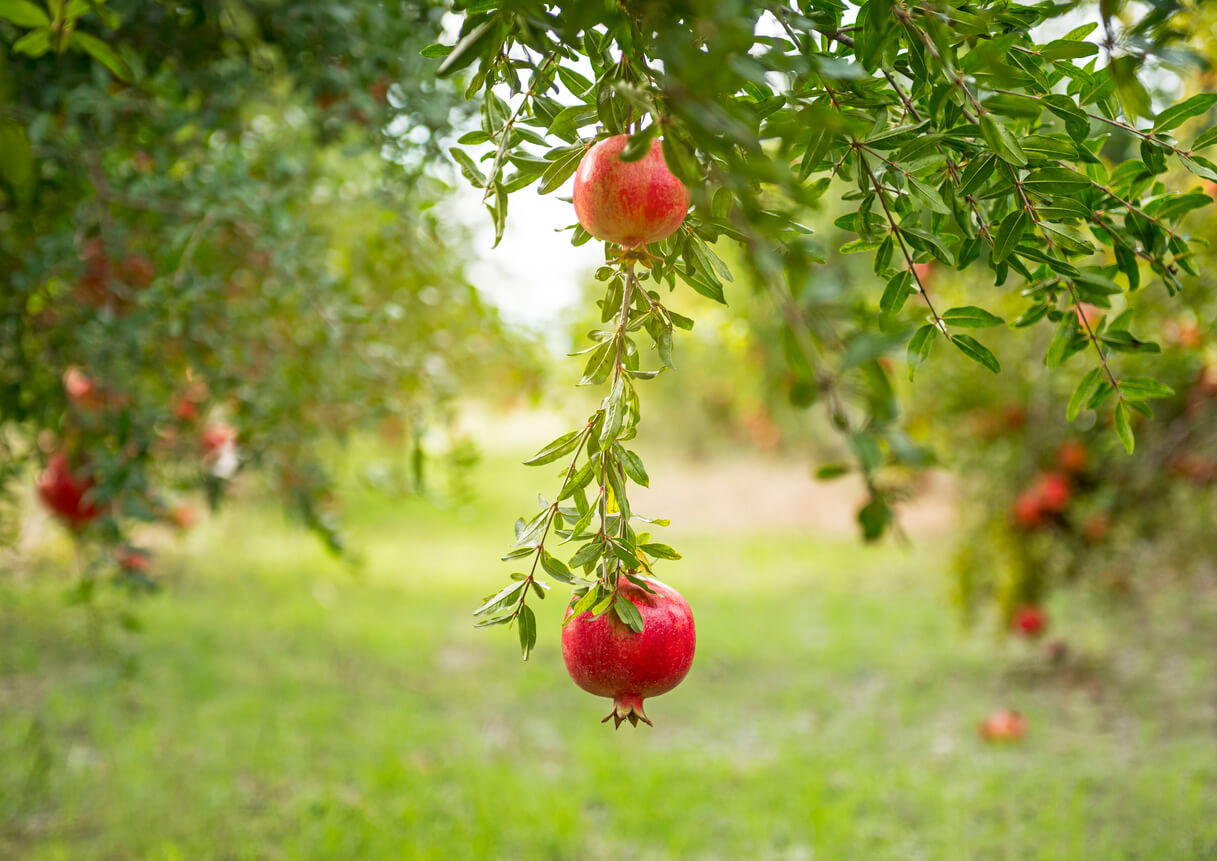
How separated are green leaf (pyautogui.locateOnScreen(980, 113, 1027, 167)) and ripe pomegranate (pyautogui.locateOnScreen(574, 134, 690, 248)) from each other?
238 mm

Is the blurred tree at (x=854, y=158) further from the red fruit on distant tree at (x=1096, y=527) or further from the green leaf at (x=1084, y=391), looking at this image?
the red fruit on distant tree at (x=1096, y=527)

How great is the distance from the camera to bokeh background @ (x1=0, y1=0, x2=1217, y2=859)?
1652 millimetres

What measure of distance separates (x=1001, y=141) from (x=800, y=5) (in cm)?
20

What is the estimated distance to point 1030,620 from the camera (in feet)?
11.6

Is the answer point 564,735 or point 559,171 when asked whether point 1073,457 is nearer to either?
point 564,735

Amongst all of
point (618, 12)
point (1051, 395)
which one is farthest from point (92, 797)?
point (1051, 395)

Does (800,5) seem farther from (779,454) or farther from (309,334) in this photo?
(779,454)

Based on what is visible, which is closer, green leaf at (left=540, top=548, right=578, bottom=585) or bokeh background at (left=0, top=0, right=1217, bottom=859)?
green leaf at (left=540, top=548, right=578, bottom=585)

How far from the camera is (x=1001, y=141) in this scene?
0.69 m

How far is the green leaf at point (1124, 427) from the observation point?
779mm

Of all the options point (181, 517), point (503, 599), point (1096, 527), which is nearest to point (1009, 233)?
point (503, 599)

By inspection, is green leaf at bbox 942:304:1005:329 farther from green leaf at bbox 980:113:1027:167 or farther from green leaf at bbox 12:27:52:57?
green leaf at bbox 12:27:52:57

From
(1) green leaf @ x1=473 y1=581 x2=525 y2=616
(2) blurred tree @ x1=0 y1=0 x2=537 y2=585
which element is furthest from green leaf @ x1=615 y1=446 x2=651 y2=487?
(2) blurred tree @ x1=0 y1=0 x2=537 y2=585

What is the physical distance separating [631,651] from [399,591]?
4.79 m
